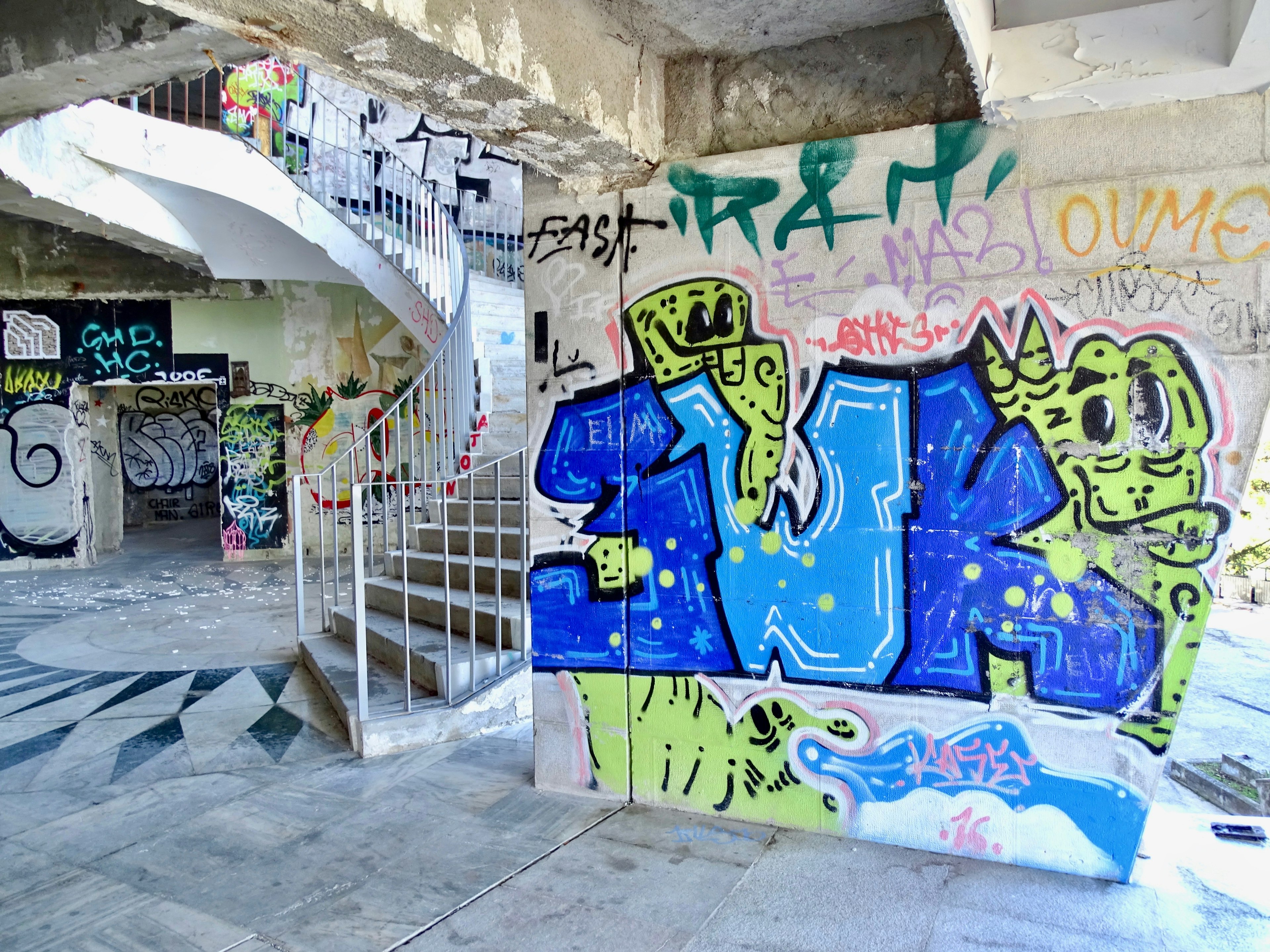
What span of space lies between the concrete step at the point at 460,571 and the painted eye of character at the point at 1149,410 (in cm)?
326

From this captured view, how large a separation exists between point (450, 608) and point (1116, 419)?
3.57 metres

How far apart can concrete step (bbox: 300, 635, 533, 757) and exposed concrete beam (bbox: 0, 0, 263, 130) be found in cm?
343

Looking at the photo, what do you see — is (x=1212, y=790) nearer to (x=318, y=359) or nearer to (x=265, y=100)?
(x=318, y=359)

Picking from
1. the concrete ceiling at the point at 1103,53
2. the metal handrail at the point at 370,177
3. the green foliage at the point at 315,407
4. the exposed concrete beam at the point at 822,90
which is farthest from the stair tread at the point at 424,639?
the green foliage at the point at 315,407

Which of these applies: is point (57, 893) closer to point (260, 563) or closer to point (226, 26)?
point (226, 26)

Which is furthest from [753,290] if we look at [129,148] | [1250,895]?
[129,148]

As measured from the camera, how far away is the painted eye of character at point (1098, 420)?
8.56 feet

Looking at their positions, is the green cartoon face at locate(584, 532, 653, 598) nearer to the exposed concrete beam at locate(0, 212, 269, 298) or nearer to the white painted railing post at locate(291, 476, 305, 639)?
the white painted railing post at locate(291, 476, 305, 639)

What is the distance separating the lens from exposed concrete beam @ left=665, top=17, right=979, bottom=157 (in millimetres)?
2816

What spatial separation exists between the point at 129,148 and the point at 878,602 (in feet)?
25.6

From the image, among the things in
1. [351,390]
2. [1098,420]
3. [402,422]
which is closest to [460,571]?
[1098,420]

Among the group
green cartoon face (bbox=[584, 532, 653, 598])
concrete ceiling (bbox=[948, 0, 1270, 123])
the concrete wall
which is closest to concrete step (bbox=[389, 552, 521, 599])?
green cartoon face (bbox=[584, 532, 653, 598])

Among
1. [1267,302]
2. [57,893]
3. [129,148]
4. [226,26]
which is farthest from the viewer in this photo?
[129,148]

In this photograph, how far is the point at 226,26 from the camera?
2055 mm
